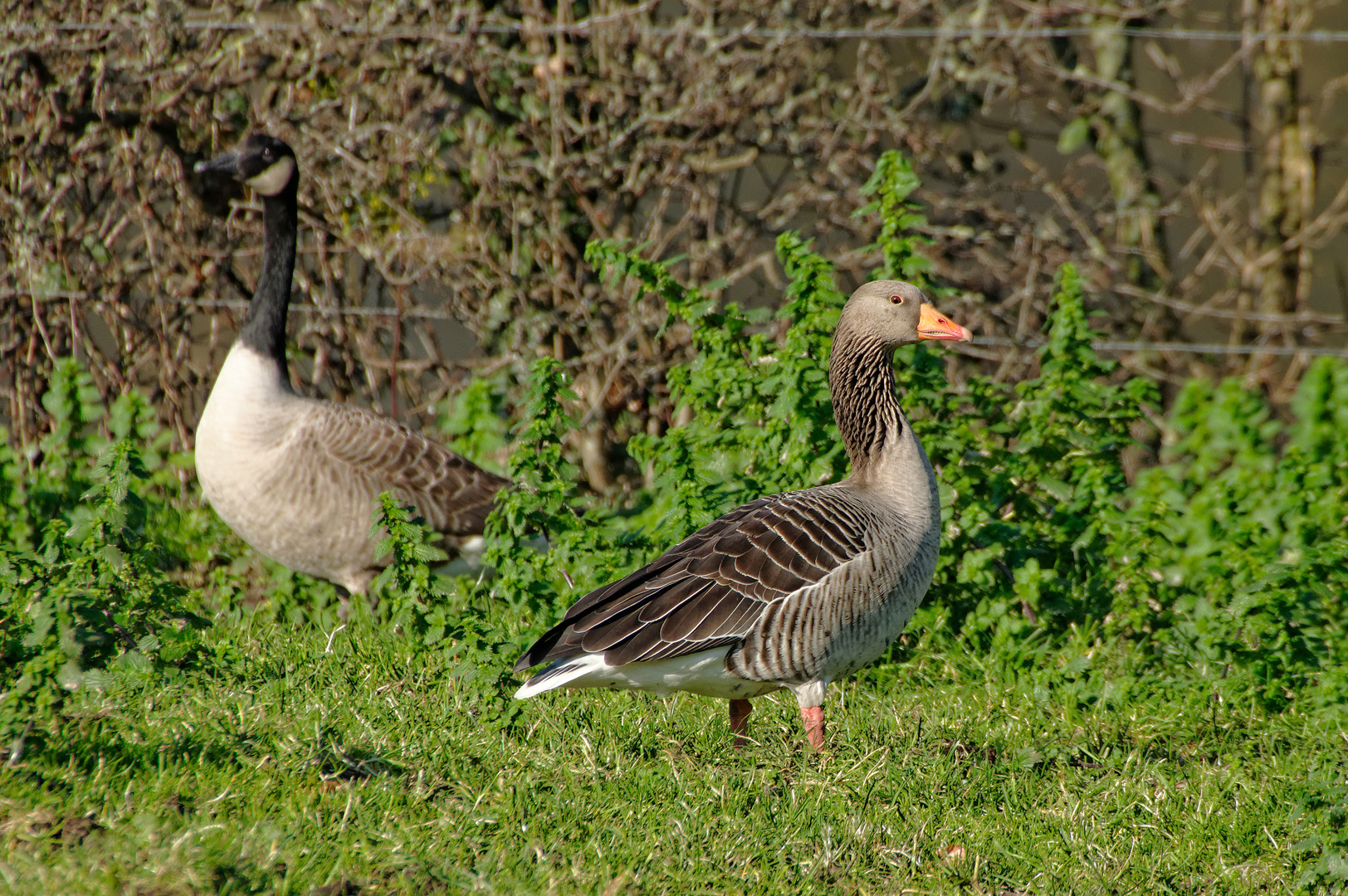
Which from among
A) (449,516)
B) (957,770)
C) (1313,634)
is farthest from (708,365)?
(1313,634)

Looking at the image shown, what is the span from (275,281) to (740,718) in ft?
11.1

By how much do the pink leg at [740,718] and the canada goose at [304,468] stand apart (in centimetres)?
200

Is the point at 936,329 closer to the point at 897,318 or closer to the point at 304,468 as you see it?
the point at 897,318

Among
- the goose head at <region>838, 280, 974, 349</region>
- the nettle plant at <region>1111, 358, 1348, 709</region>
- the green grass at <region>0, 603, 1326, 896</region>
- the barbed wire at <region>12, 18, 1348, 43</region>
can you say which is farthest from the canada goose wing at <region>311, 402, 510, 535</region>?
the nettle plant at <region>1111, 358, 1348, 709</region>

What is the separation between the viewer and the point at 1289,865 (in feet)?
11.7

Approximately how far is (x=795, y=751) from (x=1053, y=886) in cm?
106

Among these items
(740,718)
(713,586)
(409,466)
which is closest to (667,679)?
(713,586)

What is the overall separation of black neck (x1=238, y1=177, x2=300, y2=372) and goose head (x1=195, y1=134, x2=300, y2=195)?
0.14ft

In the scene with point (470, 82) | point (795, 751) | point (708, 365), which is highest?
point (470, 82)

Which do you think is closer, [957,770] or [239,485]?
[957,770]

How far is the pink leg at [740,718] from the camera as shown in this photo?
4422mm

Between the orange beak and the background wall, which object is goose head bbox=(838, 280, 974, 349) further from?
the background wall

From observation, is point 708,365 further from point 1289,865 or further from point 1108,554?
point 1289,865

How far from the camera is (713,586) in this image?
4.21 m
